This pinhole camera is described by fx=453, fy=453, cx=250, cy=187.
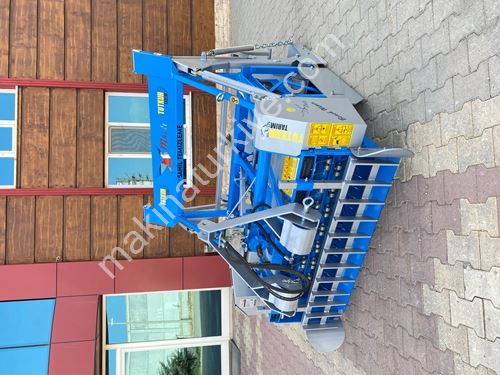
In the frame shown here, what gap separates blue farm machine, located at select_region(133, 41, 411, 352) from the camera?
98.6 inches

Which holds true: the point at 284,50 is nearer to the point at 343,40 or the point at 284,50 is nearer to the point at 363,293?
the point at 343,40

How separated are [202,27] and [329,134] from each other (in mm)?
3901

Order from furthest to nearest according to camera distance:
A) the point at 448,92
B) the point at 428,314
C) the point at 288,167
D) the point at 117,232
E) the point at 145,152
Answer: the point at 145,152
the point at 117,232
the point at 288,167
the point at 428,314
the point at 448,92

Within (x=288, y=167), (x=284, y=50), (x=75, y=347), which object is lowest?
(x=75, y=347)

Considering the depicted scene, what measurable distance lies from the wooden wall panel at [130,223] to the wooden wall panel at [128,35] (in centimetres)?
145

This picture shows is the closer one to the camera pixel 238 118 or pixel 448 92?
pixel 448 92

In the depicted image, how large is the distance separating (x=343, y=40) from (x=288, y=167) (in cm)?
116

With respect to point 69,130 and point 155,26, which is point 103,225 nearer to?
point 69,130

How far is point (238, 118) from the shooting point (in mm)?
3395

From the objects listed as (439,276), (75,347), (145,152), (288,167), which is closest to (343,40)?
(288,167)

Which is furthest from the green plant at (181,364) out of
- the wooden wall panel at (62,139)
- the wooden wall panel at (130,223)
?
the wooden wall panel at (62,139)

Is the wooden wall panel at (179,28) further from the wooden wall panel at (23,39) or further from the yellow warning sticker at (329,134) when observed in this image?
the yellow warning sticker at (329,134)

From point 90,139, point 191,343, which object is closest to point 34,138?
point 90,139

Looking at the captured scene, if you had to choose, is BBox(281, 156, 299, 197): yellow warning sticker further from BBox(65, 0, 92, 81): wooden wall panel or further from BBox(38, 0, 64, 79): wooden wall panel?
BBox(38, 0, 64, 79): wooden wall panel
